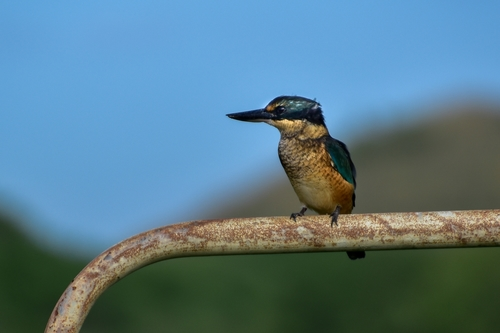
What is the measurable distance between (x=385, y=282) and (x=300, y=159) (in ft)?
14.4

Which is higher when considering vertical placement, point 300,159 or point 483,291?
point 300,159

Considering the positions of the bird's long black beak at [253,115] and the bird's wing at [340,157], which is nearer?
the bird's long black beak at [253,115]

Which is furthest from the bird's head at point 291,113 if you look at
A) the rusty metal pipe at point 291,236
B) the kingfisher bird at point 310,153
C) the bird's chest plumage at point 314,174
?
the rusty metal pipe at point 291,236

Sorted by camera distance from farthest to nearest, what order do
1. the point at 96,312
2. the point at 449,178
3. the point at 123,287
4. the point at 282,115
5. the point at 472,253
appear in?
the point at 449,178 < the point at 472,253 < the point at 123,287 < the point at 96,312 < the point at 282,115

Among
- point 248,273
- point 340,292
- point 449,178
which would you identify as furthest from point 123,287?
point 449,178

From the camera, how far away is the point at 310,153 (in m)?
4.45

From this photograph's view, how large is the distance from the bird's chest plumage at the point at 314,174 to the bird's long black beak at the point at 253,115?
24 centimetres

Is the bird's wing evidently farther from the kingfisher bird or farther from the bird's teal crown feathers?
the bird's teal crown feathers

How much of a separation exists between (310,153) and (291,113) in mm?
287

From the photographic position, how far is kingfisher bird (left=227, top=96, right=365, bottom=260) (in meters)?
4.44

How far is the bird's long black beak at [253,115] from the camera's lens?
4262mm

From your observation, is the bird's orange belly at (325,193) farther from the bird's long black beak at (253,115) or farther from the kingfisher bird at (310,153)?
the bird's long black beak at (253,115)

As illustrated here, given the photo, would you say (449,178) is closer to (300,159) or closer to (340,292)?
(340,292)

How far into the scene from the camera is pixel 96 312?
697cm
